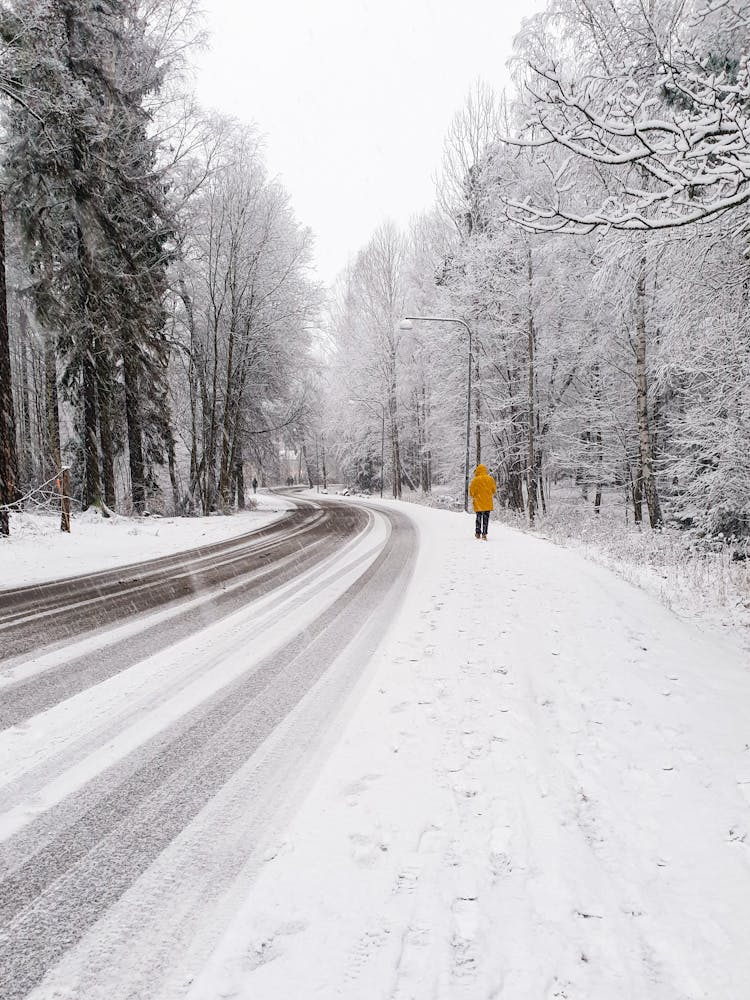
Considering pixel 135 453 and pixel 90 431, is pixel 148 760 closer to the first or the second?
pixel 90 431

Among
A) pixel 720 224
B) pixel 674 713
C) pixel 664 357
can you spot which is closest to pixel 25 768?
pixel 674 713

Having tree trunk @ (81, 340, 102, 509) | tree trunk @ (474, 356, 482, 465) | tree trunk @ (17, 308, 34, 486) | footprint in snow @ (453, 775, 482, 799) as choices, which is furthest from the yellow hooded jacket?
tree trunk @ (17, 308, 34, 486)

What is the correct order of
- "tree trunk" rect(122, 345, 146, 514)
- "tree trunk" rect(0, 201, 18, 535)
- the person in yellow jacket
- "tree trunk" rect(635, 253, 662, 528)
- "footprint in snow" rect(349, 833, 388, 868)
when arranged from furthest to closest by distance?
"tree trunk" rect(122, 345, 146, 514) → "tree trunk" rect(635, 253, 662, 528) → the person in yellow jacket → "tree trunk" rect(0, 201, 18, 535) → "footprint in snow" rect(349, 833, 388, 868)

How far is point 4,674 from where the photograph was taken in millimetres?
3834

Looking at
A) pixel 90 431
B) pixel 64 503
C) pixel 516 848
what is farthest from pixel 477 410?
pixel 516 848

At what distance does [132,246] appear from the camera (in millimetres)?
16531

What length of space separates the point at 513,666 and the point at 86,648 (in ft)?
11.5

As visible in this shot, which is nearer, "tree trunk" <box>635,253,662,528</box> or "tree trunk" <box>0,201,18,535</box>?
"tree trunk" <box>0,201,18,535</box>

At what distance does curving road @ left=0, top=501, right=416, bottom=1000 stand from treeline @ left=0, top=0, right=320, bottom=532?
7678 millimetres

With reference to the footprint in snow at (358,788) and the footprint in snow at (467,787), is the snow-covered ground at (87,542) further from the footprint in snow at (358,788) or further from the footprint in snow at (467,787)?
the footprint in snow at (467,787)

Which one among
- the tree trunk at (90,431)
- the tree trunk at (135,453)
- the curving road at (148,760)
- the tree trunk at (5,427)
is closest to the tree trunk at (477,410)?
the tree trunk at (135,453)

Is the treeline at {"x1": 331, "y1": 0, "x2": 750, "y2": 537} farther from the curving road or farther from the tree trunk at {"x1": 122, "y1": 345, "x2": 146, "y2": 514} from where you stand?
the tree trunk at {"x1": 122, "y1": 345, "x2": 146, "y2": 514}

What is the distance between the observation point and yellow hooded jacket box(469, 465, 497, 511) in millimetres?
11585

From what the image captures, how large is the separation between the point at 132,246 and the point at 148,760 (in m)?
17.9
